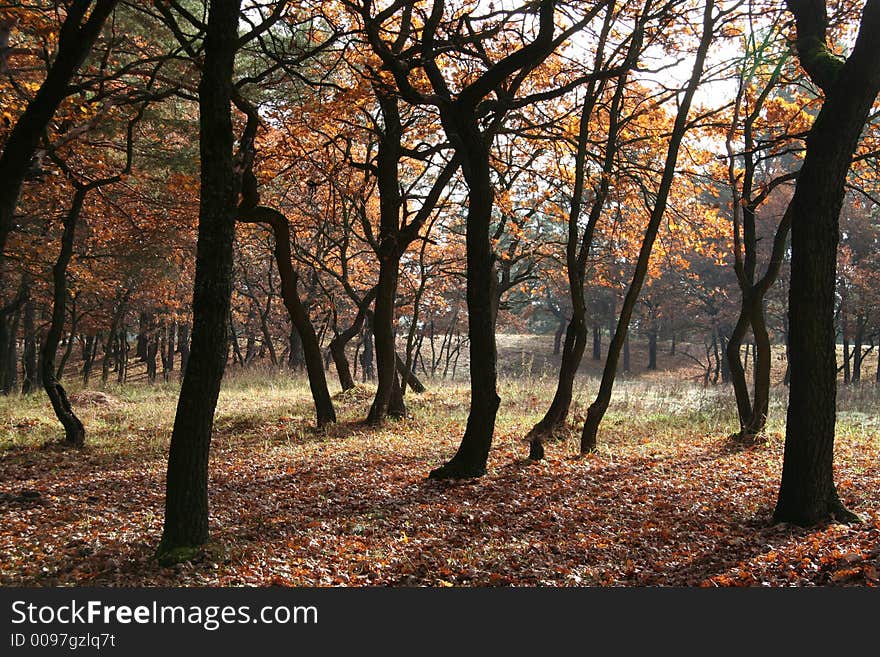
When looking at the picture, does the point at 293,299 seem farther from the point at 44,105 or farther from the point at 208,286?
the point at 208,286

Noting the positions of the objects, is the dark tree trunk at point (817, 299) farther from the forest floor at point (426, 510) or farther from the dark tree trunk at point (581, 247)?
the dark tree trunk at point (581, 247)

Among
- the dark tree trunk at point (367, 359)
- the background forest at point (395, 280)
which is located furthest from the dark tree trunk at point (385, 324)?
the dark tree trunk at point (367, 359)

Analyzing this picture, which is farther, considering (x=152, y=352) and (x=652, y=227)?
(x=152, y=352)

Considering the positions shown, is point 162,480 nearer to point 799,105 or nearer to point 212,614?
point 212,614

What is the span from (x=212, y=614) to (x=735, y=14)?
10.6 metres

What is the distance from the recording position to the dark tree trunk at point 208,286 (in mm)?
5375

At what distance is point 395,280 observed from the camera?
516 inches

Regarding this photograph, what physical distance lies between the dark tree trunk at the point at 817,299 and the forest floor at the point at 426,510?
1.26 feet

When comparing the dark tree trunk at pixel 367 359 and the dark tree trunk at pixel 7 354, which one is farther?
the dark tree trunk at pixel 367 359

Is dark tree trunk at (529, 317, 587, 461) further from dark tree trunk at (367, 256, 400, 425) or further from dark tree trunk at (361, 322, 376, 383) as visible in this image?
dark tree trunk at (361, 322, 376, 383)

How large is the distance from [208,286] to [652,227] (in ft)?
21.8

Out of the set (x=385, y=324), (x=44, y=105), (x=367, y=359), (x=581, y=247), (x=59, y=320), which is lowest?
(x=367, y=359)

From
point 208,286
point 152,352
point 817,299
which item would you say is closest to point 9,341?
point 152,352

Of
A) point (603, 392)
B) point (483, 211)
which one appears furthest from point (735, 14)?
point (603, 392)
